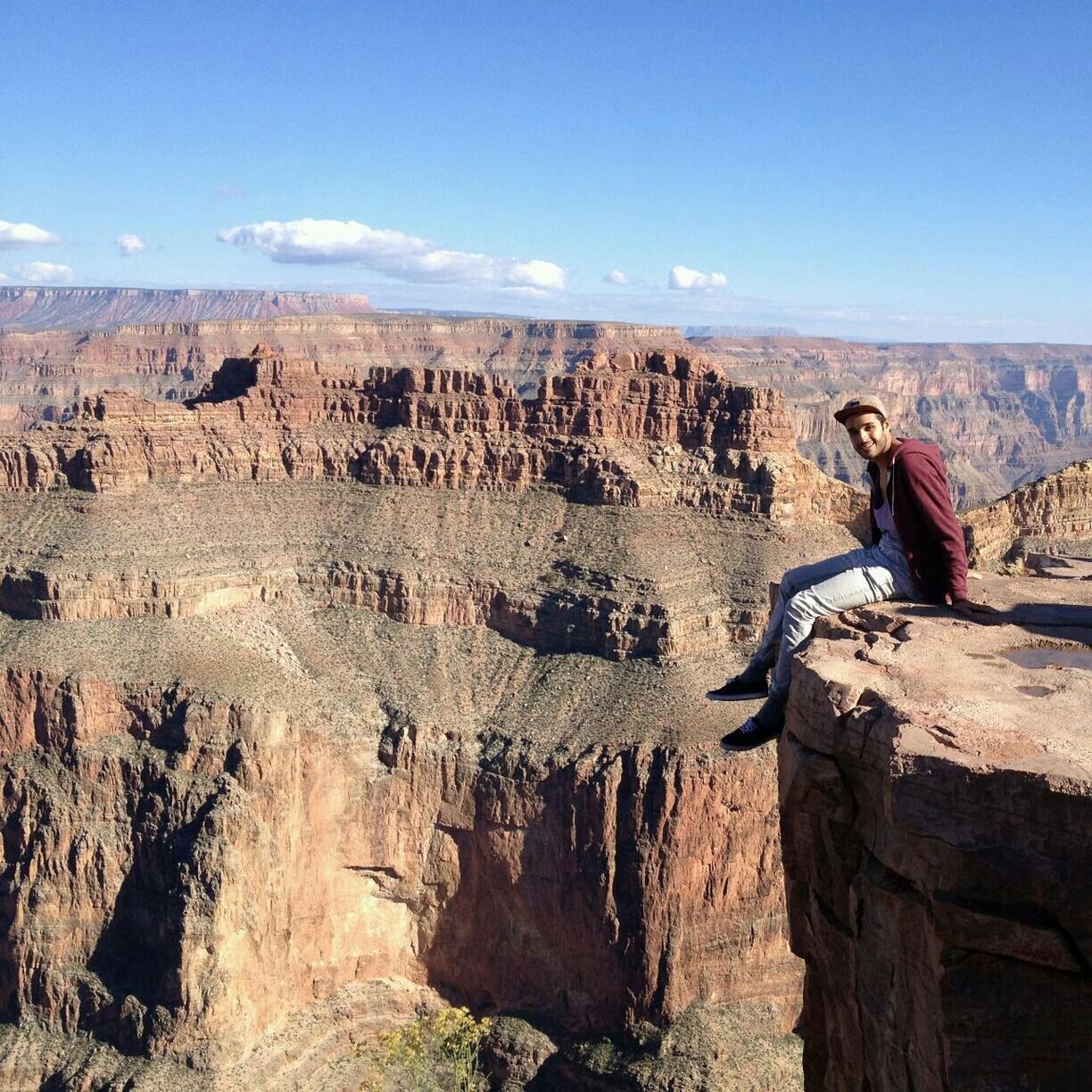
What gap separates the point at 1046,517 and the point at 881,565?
194 ft

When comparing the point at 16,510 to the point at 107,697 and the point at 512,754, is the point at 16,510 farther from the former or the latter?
the point at 512,754

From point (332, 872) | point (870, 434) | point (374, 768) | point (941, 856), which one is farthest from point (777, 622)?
point (332, 872)

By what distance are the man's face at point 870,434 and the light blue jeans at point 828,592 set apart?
1.15 metres

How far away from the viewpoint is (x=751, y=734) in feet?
34.7

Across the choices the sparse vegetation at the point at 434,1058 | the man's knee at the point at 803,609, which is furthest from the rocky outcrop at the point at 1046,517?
the man's knee at the point at 803,609

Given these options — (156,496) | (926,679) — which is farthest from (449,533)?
(926,679)

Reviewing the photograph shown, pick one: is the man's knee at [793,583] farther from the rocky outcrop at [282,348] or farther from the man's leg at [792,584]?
the rocky outcrop at [282,348]

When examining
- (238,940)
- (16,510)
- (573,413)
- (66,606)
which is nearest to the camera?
(238,940)

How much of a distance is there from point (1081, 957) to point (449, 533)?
48.9 meters

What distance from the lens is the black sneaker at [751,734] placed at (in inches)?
413

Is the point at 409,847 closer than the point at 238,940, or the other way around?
the point at 238,940

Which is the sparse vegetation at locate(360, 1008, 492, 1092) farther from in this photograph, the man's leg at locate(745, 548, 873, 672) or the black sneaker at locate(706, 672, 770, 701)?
the man's leg at locate(745, 548, 873, 672)

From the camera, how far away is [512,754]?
42938 millimetres

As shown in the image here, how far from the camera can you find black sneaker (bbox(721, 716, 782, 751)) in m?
10.5
